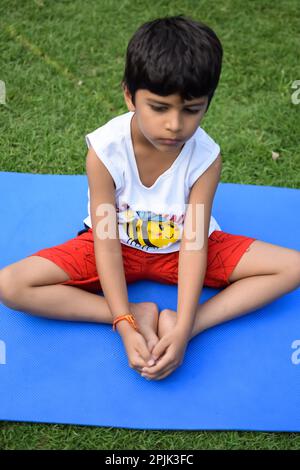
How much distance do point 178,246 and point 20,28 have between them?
5.94 feet

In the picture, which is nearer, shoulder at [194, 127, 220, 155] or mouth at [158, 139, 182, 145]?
mouth at [158, 139, 182, 145]

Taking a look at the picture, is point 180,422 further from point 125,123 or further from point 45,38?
point 45,38

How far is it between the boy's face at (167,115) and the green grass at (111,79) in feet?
3.15

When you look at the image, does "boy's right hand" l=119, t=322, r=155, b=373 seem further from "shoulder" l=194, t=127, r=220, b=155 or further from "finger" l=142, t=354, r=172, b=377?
"shoulder" l=194, t=127, r=220, b=155

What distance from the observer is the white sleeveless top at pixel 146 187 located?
1.73 m

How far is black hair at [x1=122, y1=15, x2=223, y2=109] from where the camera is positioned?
1499 millimetres

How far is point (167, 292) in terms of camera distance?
2010 mm

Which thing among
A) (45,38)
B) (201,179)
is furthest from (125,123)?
(45,38)

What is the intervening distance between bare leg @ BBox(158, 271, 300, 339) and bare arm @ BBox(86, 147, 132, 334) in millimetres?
160
